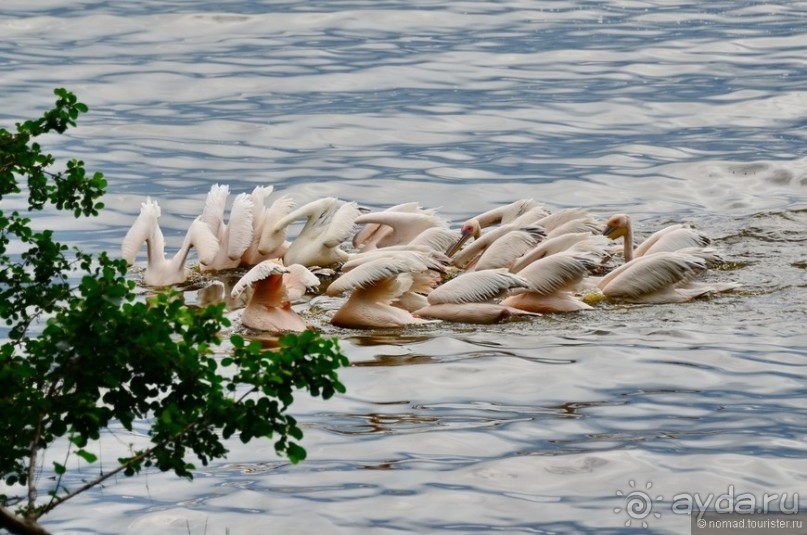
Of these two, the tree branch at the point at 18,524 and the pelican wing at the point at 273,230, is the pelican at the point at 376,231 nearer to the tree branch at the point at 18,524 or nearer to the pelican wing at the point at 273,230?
the pelican wing at the point at 273,230

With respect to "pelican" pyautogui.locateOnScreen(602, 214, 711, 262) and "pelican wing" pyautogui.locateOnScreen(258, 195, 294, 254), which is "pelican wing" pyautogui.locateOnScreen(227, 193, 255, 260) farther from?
"pelican" pyautogui.locateOnScreen(602, 214, 711, 262)

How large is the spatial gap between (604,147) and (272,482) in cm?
849

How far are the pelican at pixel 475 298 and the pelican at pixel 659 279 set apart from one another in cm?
55

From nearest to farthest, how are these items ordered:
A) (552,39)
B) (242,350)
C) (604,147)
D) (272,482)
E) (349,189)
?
(242,350) < (272,482) < (349,189) < (604,147) < (552,39)

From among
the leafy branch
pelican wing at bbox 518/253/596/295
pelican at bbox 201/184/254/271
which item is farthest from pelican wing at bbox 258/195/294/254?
the leafy branch

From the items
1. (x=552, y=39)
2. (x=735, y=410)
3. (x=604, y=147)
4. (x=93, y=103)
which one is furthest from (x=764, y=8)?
(x=735, y=410)

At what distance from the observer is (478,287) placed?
8.07m

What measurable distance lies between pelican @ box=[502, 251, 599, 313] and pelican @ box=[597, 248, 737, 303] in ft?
0.65

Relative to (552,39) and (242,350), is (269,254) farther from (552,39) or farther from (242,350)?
(552,39)

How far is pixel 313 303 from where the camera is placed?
862 centimetres

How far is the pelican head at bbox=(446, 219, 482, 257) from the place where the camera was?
30.8 feet

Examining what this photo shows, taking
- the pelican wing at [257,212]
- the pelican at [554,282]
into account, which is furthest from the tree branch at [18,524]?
the pelican wing at [257,212]

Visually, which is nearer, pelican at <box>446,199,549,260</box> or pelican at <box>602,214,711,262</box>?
pelican at <box>602,214,711,262</box>

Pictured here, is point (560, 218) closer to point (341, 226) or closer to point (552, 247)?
point (552, 247)
